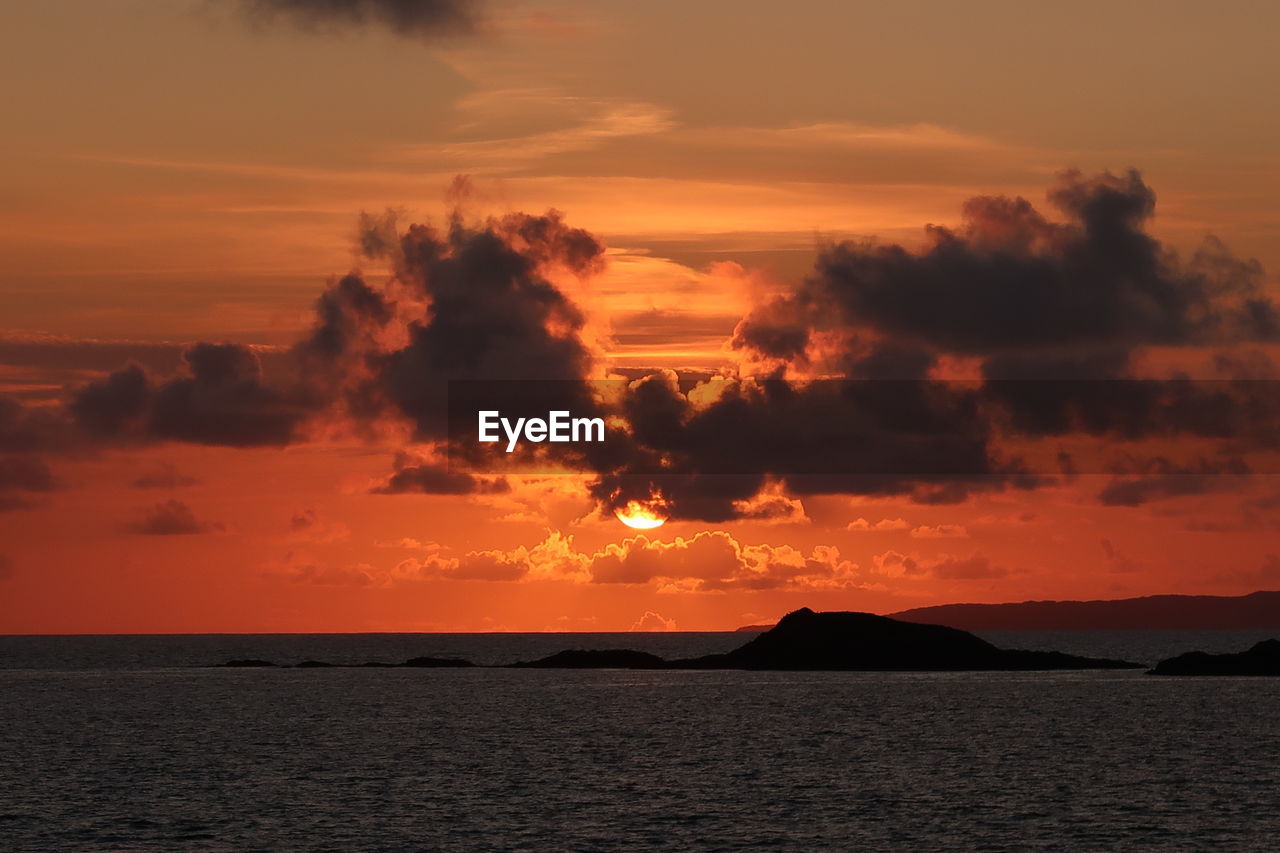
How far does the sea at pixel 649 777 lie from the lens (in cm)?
8256

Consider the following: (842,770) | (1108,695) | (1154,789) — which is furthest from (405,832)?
(1108,695)

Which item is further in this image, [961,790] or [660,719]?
[660,719]

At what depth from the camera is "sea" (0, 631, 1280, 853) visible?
82562 millimetres

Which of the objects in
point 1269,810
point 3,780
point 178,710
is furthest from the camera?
point 178,710

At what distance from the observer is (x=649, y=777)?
353 ft

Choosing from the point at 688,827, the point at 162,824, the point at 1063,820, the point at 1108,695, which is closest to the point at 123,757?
the point at 162,824

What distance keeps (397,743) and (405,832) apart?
165 ft

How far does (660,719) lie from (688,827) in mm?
75077

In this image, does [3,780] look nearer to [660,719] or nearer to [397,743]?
[397,743]

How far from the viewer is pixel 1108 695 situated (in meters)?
189

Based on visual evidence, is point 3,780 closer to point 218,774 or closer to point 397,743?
point 218,774

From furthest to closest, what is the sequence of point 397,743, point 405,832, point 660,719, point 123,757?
point 660,719
point 397,743
point 123,757
point 405,832

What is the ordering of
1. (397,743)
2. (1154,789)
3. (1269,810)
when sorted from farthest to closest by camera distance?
(397,743) → (1154,789) → (1269,810)

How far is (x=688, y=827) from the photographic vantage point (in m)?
84.9
